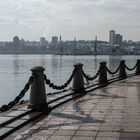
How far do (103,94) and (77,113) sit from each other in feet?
17.4

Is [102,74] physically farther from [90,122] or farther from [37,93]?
[90,122]

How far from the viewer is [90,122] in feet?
34.6

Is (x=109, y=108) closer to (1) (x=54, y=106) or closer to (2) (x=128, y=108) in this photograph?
(2) (x=128, y=108)

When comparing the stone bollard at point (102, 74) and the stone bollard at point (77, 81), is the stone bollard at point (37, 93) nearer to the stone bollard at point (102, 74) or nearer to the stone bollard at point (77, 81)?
the stone bollard at point (77, 81)

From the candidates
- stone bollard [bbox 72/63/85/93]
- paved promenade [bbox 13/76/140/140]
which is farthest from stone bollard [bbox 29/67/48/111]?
stone bollard [bbox 72/63/85/93]

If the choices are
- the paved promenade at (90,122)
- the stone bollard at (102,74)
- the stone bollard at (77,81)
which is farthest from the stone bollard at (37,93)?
the stone bollard at (102,74)

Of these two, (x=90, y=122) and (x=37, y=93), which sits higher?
(x=37, y=93)

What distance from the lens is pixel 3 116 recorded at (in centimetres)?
1099

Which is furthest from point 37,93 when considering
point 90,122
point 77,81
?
point 77,81

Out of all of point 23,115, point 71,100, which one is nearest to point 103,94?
point 71,100

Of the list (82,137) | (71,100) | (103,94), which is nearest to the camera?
(82,137)

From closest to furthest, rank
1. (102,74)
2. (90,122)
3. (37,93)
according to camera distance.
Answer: (90,122), (37,93), (102,74)

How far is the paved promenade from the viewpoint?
29.6ft

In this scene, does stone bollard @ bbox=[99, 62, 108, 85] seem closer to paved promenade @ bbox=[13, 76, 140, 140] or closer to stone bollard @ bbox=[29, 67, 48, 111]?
paved promenade @ bbox=[13, 76, 140, 140]
